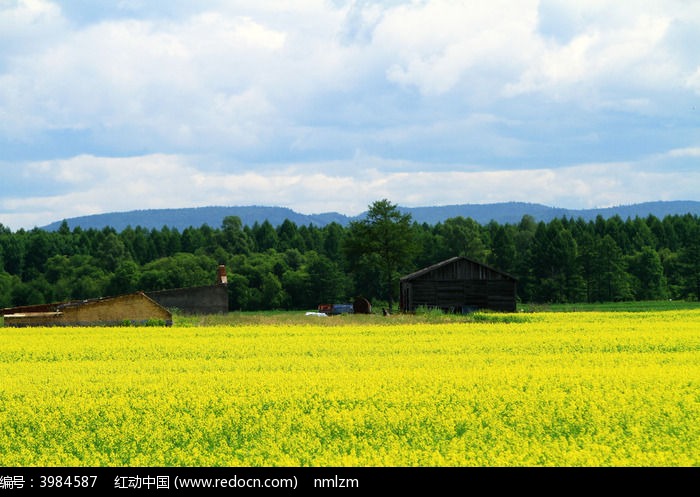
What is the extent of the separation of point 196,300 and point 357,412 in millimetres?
53001

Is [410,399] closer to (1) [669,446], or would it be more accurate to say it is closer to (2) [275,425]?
(2) [275,425]

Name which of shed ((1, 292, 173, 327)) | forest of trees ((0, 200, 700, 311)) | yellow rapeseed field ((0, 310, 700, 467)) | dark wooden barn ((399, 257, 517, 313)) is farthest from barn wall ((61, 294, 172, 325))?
forest of trees ((0, 200, 700, 311))

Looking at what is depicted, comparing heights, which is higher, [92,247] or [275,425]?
[92,247]

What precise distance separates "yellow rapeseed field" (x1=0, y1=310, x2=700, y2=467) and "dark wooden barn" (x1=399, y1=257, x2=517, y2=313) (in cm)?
3981

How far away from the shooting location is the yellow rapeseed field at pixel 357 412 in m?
13.4

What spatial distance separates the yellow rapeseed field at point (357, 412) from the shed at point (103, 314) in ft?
62.9

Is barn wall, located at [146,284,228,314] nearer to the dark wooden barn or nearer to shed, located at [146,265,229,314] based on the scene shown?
shed, located at [146,265,229,314]

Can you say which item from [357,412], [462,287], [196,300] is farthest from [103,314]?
[357,412]

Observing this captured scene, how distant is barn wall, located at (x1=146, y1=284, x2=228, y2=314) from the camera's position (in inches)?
2623

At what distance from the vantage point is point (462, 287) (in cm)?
6762

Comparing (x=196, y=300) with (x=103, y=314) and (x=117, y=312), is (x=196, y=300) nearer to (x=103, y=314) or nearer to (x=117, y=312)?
(x=117, y=312)
